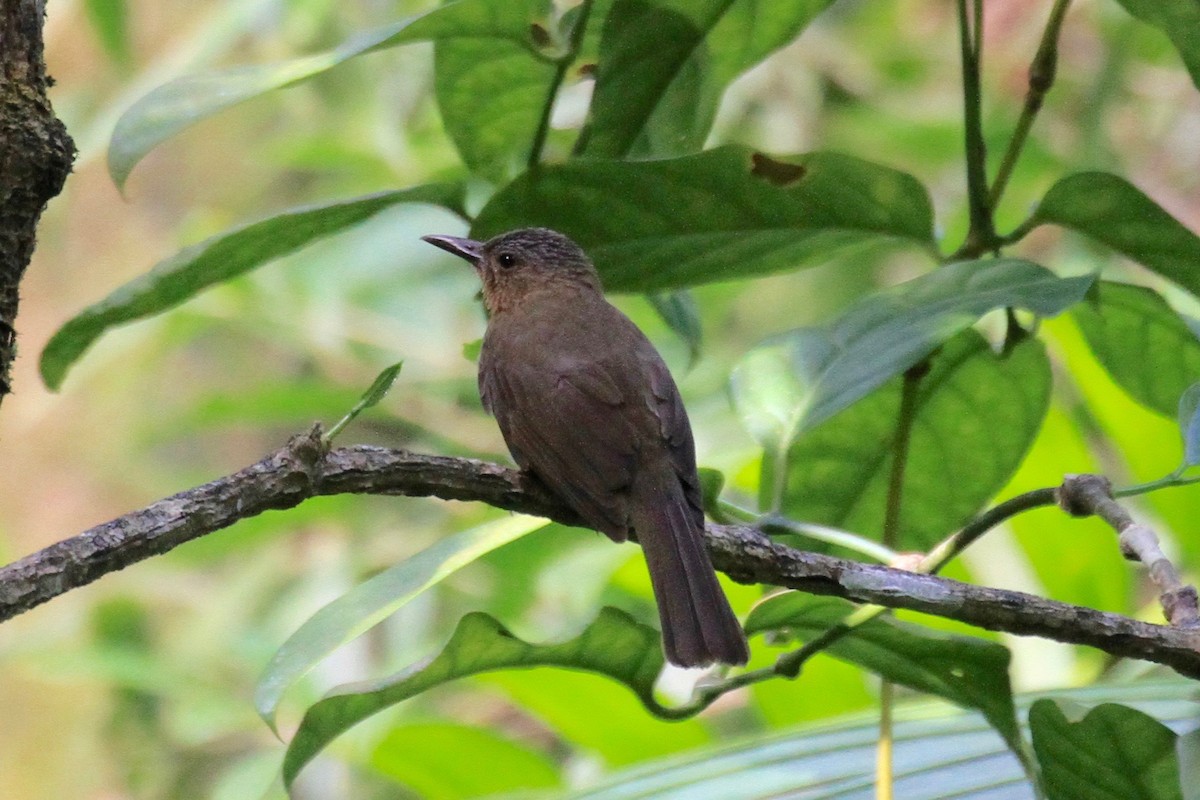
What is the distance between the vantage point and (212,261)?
224 cm

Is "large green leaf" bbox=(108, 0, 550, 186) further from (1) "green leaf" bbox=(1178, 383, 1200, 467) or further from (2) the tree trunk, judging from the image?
(1) "green leaf" bbox=(1178, 383, 1200, 467)

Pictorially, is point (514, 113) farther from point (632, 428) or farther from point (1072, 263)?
point (1072, 263)

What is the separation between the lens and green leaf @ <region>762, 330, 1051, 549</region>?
241cm

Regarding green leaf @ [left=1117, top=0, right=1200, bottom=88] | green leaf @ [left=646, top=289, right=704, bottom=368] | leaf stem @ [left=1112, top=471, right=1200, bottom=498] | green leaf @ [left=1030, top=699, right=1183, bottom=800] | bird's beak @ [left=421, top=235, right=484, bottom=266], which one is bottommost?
green leaf @ [left=1030, top=699, right=1183, bottom=800]

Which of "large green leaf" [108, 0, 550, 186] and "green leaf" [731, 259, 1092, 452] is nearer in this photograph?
"green leaf" [731, 259, 1092, 452]

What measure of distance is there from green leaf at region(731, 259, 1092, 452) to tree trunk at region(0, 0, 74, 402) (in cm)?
101

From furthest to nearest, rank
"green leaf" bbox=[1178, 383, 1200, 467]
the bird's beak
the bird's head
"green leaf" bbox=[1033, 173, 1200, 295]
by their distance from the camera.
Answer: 1. the bird's head
2. the bird's beak
3. "green leaf" bbox=[1033, 173, 1200, 295]
4. "green leaf" bbox=[1178, 383, 1200, 467]

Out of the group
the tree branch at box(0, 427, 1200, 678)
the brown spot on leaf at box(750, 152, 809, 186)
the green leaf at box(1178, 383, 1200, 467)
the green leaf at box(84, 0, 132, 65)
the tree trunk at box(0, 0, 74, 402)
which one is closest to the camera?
the tree branch at box(0, 427, 1200, 678)

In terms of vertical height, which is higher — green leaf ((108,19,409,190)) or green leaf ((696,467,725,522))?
green leaf ((108,19,409,190))

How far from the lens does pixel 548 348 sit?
304 centimetres

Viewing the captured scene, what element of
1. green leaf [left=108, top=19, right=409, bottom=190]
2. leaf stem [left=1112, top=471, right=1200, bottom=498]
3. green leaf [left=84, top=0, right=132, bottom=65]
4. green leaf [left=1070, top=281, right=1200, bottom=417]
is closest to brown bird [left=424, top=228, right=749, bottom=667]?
green leaf [left=108, top=19, right=409, bottom=190]

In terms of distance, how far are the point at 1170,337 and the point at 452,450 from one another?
6.71ft

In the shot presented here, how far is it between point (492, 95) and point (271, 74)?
402 mm

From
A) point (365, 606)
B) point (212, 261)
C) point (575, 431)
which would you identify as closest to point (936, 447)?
point (575, 431)
